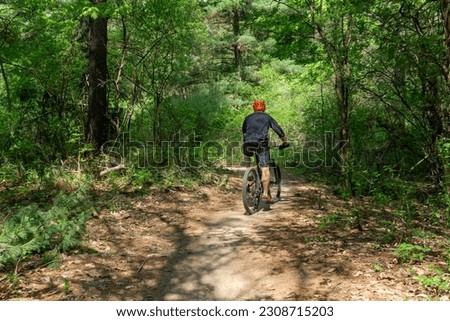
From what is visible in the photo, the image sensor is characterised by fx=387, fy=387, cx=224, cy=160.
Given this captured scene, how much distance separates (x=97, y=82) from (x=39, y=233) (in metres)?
6.76

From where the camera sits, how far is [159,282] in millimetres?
5336

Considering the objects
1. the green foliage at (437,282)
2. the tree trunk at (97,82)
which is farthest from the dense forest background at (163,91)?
the green foliage at (437,282)

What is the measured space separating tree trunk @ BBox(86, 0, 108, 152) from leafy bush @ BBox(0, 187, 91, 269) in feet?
15.8

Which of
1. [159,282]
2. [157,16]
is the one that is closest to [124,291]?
[159,282]

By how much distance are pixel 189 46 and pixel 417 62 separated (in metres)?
Answer: 6.64

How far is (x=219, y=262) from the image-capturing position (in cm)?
584

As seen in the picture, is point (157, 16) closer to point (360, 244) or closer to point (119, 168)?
point (119, 168)

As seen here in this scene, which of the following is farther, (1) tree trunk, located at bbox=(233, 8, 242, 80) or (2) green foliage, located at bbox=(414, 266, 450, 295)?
(1) tree trunk, located at bbox=(233, 8, 242, 80)

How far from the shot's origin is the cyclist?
310 inches

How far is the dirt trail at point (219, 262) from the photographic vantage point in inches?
187

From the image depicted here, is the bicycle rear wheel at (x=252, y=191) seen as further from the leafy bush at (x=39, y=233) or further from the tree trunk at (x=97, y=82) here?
the tree trunk at (x=97, y=82)

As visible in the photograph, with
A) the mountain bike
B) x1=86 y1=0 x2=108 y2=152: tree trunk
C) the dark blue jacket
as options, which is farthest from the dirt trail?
x1=86 y1=0 x2=108 y2=152: tree trunk

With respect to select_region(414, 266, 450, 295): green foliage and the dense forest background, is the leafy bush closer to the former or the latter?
the dense forest background

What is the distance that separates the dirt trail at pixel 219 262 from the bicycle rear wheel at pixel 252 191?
23 centimetres
